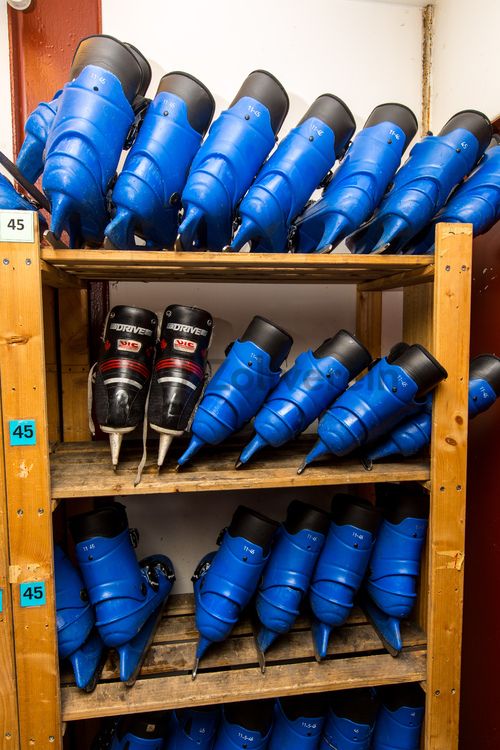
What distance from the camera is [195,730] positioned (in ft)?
3.69

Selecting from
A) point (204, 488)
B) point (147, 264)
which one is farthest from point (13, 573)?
point (147, 264)

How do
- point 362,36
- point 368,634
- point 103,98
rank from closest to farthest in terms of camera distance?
point 103,98
point 368,634
point 362,36

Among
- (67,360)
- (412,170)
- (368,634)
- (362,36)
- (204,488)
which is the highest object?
(362,36)

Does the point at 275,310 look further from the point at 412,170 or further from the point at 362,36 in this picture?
the point at 362,36

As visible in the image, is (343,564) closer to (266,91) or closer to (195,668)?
(195,668)

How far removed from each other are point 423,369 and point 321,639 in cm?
71

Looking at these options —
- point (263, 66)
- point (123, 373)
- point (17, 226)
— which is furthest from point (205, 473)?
point (263, 66)

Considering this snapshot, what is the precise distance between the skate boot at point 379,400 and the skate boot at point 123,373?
418 millimetres

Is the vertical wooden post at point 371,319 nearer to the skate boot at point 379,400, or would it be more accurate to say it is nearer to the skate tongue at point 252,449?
the skate boot at point 379,400

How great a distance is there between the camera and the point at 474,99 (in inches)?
49.3

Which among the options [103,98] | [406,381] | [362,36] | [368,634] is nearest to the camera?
[103,98]

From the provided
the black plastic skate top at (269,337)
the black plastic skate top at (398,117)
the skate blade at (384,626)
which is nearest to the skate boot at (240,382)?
the black plastic skate top at (269,337)

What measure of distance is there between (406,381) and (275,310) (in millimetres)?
585

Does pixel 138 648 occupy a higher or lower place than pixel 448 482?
lower
